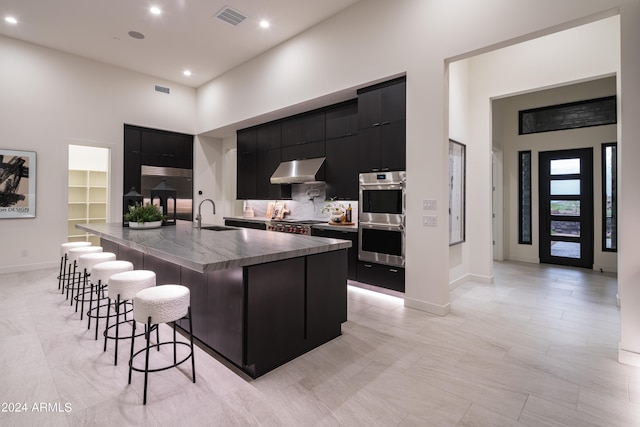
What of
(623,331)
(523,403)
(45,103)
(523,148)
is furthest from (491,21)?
(45,103)

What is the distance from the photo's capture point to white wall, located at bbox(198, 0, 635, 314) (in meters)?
3.23

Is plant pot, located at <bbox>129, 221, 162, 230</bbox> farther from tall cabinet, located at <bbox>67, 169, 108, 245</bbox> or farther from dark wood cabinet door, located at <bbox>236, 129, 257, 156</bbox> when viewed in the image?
tall cabinet, located at <bbox>67, 169, 108, 245</bbox>

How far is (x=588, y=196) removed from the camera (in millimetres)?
6145

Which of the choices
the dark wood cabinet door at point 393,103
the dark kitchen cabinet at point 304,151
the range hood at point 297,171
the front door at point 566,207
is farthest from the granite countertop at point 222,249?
the front door at point 566,207

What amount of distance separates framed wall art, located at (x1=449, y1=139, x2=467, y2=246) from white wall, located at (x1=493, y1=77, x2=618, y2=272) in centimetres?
208

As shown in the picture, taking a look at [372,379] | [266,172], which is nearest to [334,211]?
[266,172]

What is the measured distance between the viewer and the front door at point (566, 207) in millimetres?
6145

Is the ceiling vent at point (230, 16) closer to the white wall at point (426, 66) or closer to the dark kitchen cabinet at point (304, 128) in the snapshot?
the white wall at point (426, 66)

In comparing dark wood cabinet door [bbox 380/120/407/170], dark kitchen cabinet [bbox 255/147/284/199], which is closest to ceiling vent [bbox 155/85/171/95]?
dark kitchen cabinet [bbox 255/147/284/199]

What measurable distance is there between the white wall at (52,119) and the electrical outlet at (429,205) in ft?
19.9

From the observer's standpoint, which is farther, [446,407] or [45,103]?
[45,103]

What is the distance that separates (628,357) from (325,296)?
2443 mm

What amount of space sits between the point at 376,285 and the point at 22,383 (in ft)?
11.7

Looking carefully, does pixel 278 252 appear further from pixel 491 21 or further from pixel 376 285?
pixel 491 21
